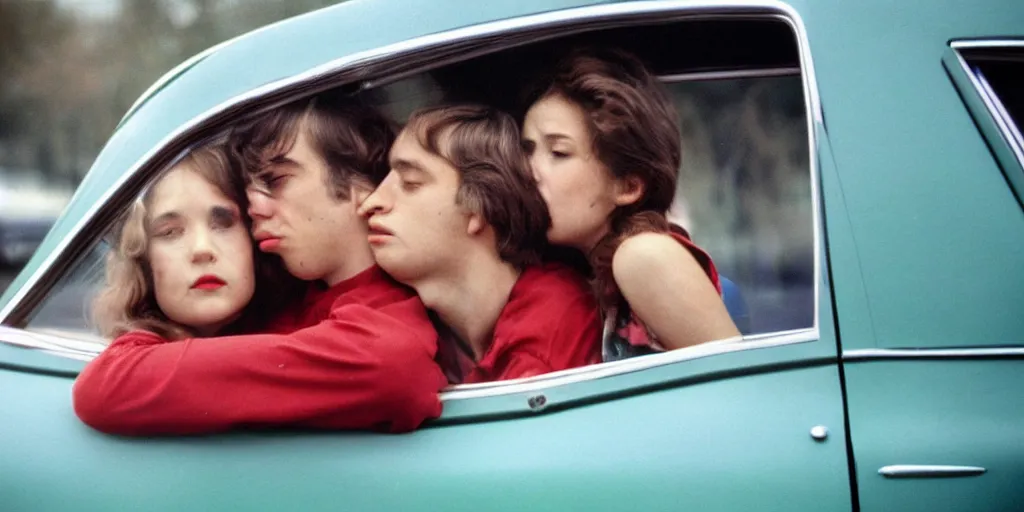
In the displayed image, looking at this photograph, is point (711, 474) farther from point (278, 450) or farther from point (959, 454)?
point (278, 450)

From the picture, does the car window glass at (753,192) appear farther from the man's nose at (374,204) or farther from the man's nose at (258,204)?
the man's nose at (258,204)

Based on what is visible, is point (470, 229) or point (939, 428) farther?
point (470, 229)

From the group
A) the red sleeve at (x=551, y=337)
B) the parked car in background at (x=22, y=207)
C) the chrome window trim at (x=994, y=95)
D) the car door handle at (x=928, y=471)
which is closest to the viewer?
the car door handle at (x=928, y=471)

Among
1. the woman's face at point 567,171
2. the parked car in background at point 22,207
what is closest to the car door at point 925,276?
the woman's face at point 567,171

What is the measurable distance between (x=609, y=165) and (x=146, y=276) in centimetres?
93

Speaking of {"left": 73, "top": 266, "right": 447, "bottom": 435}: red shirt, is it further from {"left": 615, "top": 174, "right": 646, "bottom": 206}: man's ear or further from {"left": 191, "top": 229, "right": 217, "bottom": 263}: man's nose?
{"left": 615, "top": 174, "right": 646, "bottom": 206}: man's ear

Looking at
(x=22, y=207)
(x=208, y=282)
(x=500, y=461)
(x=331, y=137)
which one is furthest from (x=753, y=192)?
(x=22, y=207)

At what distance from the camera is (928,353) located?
5.38ft

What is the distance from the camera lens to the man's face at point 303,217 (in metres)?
1.99

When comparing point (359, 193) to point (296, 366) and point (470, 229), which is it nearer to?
point (470, 229)

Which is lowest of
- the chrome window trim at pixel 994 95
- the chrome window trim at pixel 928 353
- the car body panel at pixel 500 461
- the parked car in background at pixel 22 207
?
the car body panel at pixel 500 461

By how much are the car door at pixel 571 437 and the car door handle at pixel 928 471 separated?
70mm

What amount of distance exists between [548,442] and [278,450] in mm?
479

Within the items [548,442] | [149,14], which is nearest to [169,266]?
[548,442]
